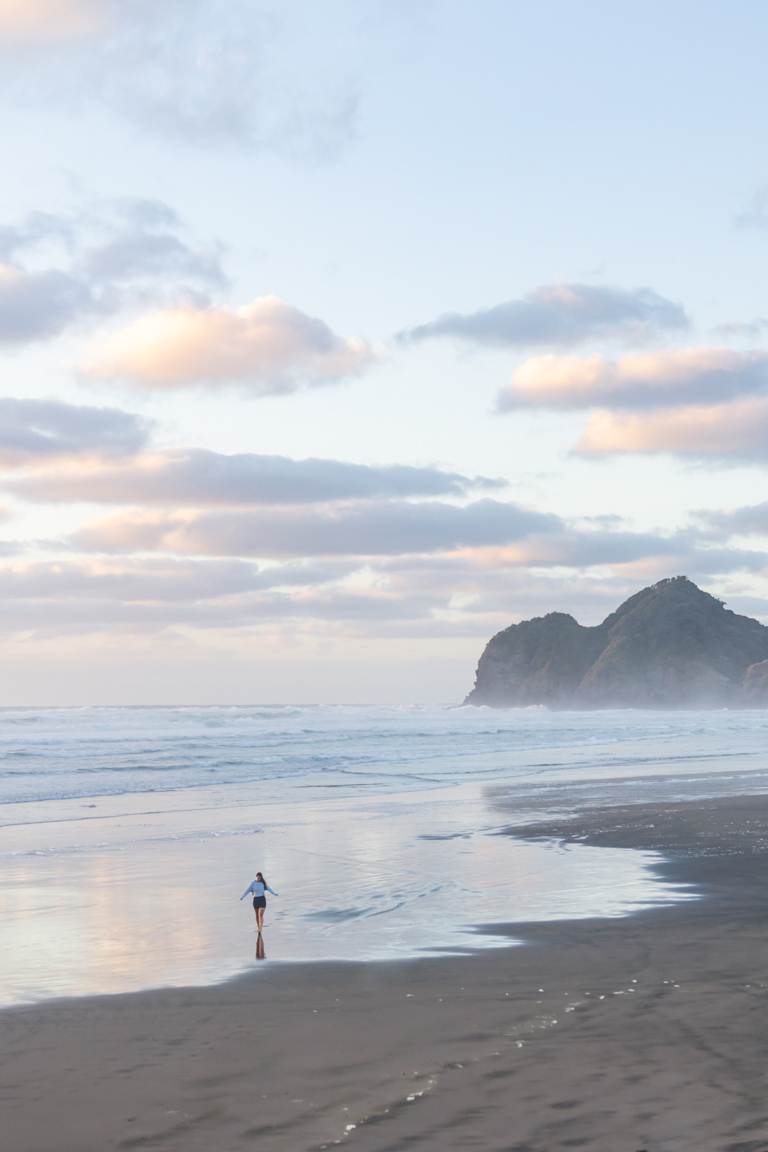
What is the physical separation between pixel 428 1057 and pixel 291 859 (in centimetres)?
1406

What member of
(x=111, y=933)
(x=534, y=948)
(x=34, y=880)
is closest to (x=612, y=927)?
(x=534, y=948)

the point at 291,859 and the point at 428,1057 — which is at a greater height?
the point at 428,1057

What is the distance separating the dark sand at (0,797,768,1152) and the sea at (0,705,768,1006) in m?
1.31

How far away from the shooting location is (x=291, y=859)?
2403 centimetres

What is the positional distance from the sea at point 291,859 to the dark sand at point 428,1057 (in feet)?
4.31

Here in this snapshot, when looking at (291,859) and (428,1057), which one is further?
(291,859)

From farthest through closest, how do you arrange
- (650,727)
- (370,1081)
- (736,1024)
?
(650,727) → (736,1024) → (370,1081)

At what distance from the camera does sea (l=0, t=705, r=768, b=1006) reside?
604 inches

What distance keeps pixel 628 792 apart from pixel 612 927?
78.4 feet

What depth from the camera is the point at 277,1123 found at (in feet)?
28.5

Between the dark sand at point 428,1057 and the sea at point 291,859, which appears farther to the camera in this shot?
the sea at point 291,859

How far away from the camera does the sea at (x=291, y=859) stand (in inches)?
604

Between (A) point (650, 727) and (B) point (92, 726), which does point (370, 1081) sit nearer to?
(B) point (92, 726)

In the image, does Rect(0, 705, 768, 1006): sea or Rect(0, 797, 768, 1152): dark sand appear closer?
Rect(0, 797, 768, 1152): dark sand
